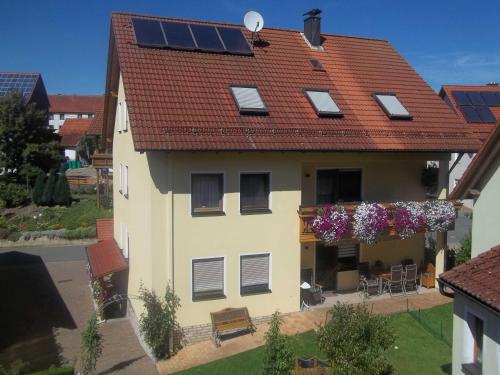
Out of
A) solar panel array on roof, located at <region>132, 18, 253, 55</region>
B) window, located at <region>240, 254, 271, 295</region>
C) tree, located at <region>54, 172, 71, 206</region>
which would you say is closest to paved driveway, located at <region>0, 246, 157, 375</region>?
window, located at <region>240, 254, 271, 295</region>

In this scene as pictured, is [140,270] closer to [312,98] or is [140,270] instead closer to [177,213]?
[177,213]

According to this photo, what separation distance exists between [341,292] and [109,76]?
12.0m

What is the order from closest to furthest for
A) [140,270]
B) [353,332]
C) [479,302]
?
1. [479,302]
2. [353,332]
3. [140,270]

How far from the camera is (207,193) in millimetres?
15195

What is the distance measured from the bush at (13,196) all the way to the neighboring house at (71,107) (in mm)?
65177

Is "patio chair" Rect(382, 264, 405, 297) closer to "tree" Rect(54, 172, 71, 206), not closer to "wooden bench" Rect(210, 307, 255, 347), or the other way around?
"wooden bench" Rect(210, 307, 255, 347)

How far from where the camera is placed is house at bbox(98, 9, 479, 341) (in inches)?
585

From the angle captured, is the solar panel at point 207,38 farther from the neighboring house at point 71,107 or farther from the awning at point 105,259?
the neighboring house at point 71,107

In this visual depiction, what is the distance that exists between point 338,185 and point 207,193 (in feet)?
16.4

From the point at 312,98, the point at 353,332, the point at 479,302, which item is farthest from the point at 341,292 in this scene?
the point at 479,302

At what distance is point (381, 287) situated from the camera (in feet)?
58.8

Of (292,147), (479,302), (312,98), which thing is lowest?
(479,302)

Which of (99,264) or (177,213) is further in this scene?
(99,264)

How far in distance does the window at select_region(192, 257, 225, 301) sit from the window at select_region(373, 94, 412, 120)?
7957mm
